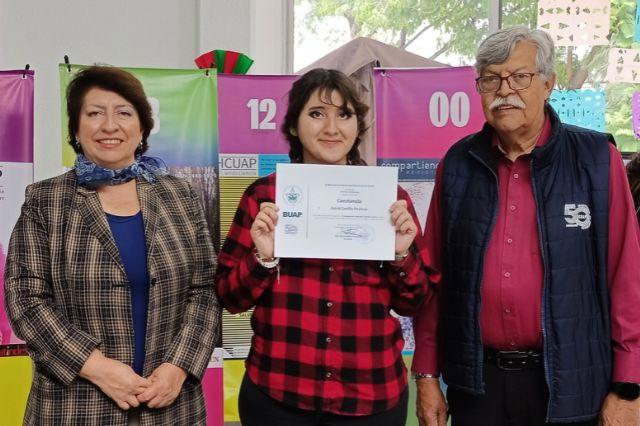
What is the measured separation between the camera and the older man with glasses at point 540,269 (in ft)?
5.83

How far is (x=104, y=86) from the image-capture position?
6.33 ft

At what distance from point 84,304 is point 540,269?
1.26 m

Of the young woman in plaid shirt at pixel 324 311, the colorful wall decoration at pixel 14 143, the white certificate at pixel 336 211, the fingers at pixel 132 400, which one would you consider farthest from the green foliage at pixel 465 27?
the fingers at pixel 132 400

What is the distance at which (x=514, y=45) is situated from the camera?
1808 millimetres

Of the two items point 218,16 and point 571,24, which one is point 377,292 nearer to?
point 218,16

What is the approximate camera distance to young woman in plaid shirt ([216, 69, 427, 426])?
5.82ft

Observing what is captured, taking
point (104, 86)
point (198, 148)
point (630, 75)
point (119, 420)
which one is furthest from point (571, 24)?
point (119, 420)

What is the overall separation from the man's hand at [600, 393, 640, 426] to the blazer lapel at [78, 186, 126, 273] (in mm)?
1393

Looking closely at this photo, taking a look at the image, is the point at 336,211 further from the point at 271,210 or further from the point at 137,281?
the point at 137,281

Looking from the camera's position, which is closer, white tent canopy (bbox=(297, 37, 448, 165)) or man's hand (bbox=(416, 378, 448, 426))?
man's hand (bbox=(416, 378, 448, 426))

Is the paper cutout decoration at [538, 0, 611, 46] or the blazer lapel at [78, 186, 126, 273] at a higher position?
the paper cutout decoration at [538, 0, 611, 46]

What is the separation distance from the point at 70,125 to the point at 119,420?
34.2 inches

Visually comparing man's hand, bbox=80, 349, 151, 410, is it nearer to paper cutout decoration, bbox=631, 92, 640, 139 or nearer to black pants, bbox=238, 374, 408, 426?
black pants, bbox=238, 374, 408, 426

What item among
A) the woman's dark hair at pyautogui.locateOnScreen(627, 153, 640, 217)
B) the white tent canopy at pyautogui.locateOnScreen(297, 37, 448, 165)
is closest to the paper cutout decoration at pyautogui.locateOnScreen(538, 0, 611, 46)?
the white tent canopy at pyautogui.locateOnScreen(297, 37, 448, 165)
